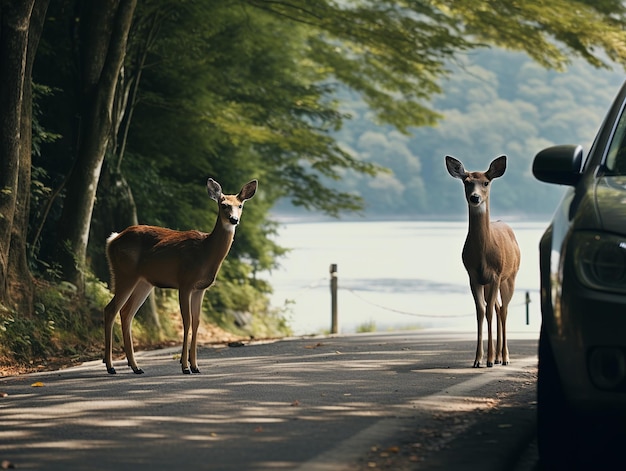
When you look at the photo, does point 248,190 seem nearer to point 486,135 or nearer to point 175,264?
point 175,264

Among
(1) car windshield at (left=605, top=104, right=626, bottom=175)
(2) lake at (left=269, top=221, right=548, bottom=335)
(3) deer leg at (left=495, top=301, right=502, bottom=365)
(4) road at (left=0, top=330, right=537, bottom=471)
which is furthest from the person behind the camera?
(2) lake at (left=269, top=221, right=548, bottom=335)

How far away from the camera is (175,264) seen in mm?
11961

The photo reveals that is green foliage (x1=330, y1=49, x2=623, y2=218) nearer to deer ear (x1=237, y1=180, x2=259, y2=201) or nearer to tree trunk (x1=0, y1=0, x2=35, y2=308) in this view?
tree trunk (x1=0, y1=0, x2=35, y2=308)

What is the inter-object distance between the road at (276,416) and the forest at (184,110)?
3.52m

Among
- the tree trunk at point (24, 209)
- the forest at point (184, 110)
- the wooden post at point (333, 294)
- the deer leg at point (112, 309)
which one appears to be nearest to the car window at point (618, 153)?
the deer leg at point (112, 309)

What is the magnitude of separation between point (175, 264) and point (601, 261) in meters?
5.91

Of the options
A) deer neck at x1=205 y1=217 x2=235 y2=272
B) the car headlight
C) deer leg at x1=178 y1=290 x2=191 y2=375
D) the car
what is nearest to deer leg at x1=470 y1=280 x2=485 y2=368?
deer neck at x1=205 y1=217 x2=235 y2=272

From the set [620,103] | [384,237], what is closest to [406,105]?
[620,103]

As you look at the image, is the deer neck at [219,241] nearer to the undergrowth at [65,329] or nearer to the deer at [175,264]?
the deer at [175,264]

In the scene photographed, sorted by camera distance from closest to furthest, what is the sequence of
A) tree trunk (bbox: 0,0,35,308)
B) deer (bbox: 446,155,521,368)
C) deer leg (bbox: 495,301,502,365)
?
deer (bbox: 446,155,521,368)
deer leg (bbox: 495,301,502,365)
tree trunk (bbox: 0,0,35,308)

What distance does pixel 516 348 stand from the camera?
15492 mm

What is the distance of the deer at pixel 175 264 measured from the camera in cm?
1187

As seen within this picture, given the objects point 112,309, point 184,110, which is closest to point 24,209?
point 112,309

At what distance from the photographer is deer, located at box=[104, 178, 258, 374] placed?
11.9 metres
